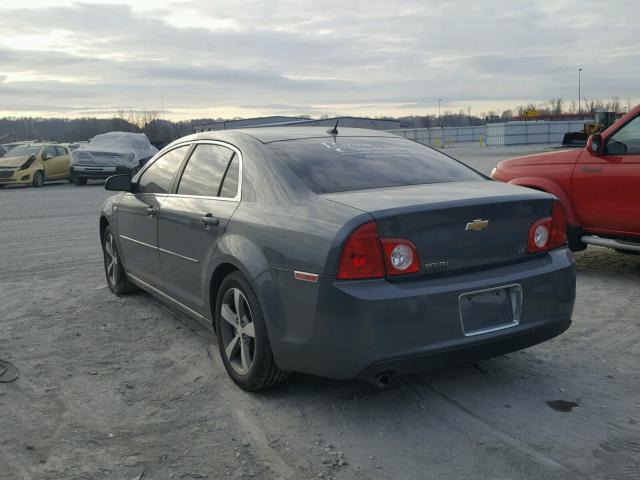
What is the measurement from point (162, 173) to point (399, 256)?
282 centimetres

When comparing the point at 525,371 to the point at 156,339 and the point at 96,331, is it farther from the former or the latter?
the point at 96,331

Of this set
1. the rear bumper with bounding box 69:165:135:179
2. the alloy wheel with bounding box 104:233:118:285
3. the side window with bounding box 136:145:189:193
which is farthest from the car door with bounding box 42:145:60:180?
the side window with bounding box 136:145:189:193

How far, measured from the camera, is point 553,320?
401 centimetres

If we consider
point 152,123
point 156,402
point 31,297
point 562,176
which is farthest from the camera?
point 152,123

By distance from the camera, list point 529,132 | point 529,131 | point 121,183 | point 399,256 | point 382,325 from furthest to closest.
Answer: point 529,132, point 529,131, point 121,183, point 399,256, point 382,325

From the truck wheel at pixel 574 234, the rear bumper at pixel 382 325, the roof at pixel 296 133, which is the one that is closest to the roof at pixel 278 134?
the roof at pixel 296 133

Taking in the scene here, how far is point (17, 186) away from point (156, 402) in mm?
23890

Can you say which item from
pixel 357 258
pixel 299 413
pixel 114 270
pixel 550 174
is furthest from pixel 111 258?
pixel 550 174

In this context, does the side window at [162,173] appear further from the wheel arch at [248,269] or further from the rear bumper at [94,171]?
the rear bumper at [94,171]

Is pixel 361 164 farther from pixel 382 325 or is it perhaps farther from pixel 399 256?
pixel 382 325

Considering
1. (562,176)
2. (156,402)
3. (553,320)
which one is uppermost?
(562,176)

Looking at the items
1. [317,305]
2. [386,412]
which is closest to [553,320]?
[386,412]

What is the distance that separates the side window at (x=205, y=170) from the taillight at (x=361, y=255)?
1.53 m

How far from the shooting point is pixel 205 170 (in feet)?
16.5
